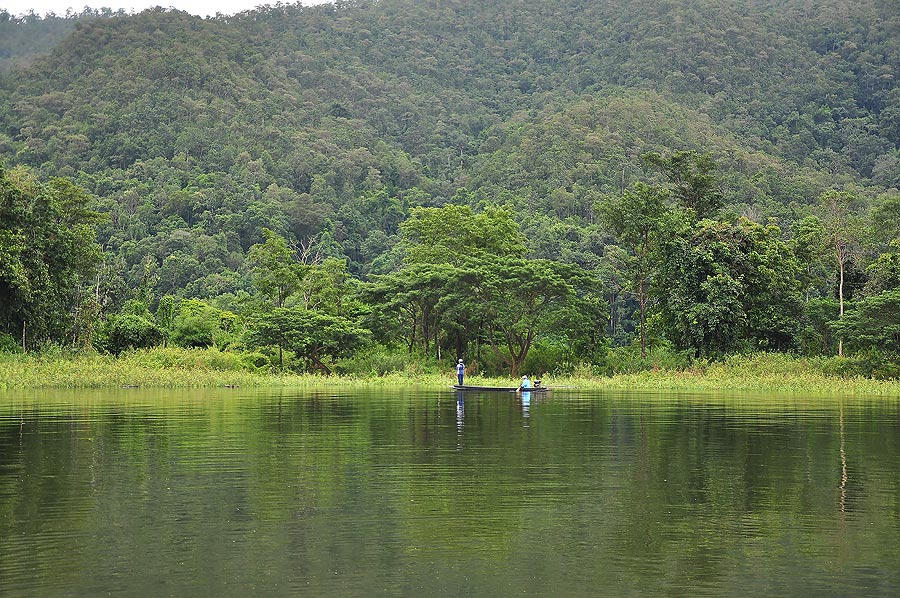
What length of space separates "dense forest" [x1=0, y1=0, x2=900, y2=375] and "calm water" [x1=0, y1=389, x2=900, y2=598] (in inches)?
1020

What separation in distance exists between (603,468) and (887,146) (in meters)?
99.7

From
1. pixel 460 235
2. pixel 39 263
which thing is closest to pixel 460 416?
pixel 39 263

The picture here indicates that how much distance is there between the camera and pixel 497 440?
1636cm

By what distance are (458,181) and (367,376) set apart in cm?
6100

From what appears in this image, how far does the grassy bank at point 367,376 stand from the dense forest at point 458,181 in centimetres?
185

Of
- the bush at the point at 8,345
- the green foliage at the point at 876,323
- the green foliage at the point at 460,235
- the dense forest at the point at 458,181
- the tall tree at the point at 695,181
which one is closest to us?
the green foliage at the point at 876,323

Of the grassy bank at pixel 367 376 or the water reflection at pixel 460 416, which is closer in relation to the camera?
the water reflection at pixel 460 416

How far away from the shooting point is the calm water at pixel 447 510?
7516 millimetres

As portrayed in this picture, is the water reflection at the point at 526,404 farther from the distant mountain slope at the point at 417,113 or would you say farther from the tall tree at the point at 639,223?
the distant mountain slope at the point at 417,113

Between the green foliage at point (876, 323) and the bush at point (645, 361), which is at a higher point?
the green foliage at point (876, 323)

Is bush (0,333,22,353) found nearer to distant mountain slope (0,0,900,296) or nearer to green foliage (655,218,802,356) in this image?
green foliage (655,218,802,356)

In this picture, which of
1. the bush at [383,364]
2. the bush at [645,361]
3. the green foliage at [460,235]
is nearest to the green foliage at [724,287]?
the bush at [645,361]

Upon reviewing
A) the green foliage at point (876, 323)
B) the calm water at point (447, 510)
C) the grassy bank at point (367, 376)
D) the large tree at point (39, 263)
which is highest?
the large tree at point (39, 263)

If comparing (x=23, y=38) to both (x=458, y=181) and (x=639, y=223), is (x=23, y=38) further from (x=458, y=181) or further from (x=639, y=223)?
(x=458, y=181)
